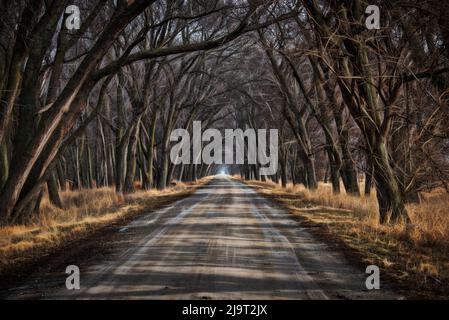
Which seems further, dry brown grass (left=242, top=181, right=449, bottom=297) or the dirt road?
dry brown grass (left=242, top=181, right=449, bottom=297)

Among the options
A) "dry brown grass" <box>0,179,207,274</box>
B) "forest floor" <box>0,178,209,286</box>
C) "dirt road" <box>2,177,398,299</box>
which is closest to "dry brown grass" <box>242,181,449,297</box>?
"dirt road" <box>2,177,398,299</box>

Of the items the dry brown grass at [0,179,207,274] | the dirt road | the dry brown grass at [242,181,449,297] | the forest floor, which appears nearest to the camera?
the dirt road

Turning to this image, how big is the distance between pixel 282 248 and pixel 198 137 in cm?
3928

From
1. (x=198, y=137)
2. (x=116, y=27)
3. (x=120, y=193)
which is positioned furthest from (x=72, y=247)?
(x=198, y=137)

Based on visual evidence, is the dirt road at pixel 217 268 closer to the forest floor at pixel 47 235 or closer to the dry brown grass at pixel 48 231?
the forest floor at pixel 47 235

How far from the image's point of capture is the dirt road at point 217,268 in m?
5.39

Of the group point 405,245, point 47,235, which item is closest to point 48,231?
point 47,235

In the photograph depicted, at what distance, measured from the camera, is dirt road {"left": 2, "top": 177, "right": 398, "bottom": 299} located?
5.39 meters

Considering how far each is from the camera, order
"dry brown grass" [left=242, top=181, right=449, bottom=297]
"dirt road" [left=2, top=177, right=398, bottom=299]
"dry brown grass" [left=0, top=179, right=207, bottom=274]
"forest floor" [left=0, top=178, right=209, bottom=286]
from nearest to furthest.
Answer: "dirt road" [left=2, top=177, right=398, bottom=299] < "dry brown grass" [left=242, top=181, right=449, bottom=297] < "forest floor" [left=0, top=178, right=209, bottom=286] < "dry brown grass" [left=0, top=179, right=207, bottom=274]

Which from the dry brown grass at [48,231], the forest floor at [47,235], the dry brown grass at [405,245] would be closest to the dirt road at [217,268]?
the dry brown grass at [405,245]

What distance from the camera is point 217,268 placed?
6676mm

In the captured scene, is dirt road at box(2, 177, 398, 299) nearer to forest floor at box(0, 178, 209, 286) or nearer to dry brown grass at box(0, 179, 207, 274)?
forest floor at box(0, 178, 209, 286)

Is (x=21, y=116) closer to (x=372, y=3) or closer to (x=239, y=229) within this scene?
(x=239, y=229)

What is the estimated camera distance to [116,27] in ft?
31.9
